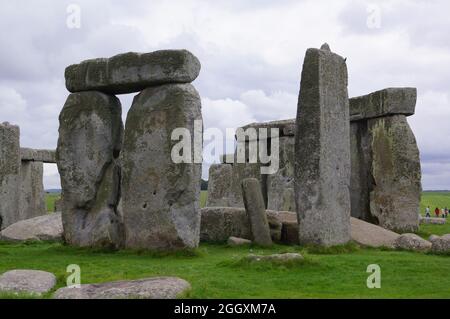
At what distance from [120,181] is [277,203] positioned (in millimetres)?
8032

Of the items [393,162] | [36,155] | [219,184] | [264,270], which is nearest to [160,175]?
[264,270]

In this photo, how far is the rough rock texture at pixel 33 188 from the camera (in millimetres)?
23359

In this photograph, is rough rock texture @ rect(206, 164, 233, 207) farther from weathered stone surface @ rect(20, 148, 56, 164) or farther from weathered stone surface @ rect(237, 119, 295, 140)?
weathered stone surface @ rect(20, 148, 56, 164)

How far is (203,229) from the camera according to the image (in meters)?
15.0

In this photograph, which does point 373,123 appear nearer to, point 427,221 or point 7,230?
point 427,221

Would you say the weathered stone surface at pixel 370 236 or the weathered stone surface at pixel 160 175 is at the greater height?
the weathered stone surface at pixel 160 175

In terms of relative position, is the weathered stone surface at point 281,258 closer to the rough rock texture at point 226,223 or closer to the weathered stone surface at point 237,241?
the weathered stone surface at point 237,241

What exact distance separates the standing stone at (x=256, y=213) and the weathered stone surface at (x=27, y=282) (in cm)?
619

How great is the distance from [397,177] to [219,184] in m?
9.39

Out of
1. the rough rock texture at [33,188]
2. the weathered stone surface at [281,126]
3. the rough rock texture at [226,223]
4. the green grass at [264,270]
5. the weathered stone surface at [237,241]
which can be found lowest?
the green grass at [264,270]

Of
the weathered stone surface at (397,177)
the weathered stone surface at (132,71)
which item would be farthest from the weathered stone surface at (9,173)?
the weathered stone surface at (397,177)

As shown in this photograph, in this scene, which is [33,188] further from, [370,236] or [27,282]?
[27,282]

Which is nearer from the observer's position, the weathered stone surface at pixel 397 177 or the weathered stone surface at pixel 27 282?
the weathered stone surface at pixel 27 282

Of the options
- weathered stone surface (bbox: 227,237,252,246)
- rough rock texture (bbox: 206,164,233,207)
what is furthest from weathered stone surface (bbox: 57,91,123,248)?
rough rock texture (bbox: 206,164,233,207)
